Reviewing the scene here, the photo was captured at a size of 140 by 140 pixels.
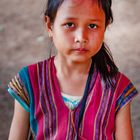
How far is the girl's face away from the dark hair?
2cm

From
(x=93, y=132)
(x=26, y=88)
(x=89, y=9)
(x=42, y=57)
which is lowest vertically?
(x=93, y=132)

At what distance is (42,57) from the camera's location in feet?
6.52

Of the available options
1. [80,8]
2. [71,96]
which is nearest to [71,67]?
[71,96]

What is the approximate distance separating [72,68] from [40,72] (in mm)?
99

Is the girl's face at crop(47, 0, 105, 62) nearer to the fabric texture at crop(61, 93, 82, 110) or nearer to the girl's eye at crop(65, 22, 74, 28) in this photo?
the girl's eye at crop(65, 22, 74, 28)

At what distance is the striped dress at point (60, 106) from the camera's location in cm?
128

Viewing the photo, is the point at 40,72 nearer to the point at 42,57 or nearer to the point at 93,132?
the point at 93,132

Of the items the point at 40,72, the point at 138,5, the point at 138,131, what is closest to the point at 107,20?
the point at 40,72

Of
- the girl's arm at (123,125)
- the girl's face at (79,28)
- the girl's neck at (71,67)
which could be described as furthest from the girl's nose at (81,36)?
the girl's arm at (123,125)

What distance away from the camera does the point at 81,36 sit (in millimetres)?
1181

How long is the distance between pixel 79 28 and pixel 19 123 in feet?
1.23

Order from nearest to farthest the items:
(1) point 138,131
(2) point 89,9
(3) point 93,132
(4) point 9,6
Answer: (2) point 89,9 < (3) point 93,132 < (1) point 138,131 < (4) point 9,6

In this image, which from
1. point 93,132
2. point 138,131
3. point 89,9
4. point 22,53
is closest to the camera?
point 89,9

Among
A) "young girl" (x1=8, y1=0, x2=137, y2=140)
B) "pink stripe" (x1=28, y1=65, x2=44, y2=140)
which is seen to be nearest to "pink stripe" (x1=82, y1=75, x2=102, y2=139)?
"young girl" (x1=8, y1=0, x2=137, y2=140)
